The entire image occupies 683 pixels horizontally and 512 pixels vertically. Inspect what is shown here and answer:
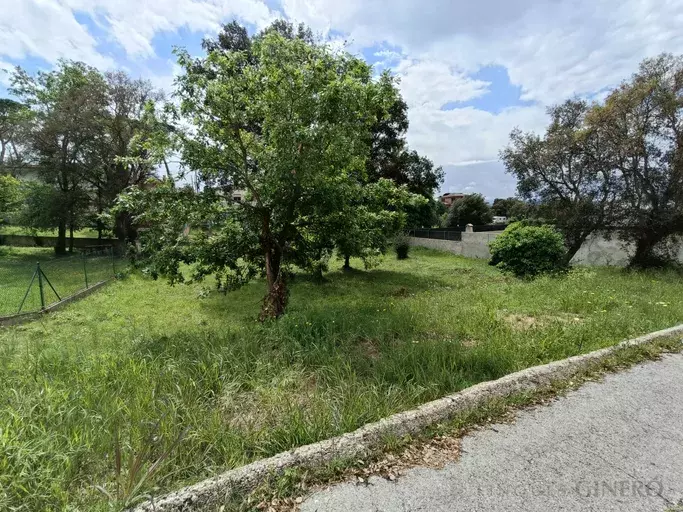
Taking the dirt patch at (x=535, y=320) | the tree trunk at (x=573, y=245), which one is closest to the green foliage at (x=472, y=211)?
the tree trunk at (x=573, y=245)

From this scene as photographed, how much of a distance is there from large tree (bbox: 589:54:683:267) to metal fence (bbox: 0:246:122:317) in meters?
15.4

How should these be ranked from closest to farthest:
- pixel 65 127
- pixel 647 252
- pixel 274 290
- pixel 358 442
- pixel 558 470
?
pixel 558 470 < pixel 358 442 < pixel 274 290 < pixel 647 252 < pixel 65 127

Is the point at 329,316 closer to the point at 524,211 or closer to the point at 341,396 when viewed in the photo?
the point at 341,396

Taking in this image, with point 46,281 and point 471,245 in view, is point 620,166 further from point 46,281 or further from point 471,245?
point 46,281

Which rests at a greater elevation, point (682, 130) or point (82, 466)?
point (682, 130)

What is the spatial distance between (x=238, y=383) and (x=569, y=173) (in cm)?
1240

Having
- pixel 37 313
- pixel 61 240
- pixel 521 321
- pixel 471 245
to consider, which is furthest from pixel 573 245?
pixel 61 240

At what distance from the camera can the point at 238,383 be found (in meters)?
2.74

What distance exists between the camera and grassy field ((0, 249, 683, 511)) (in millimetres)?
1820

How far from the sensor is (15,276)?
11805mm

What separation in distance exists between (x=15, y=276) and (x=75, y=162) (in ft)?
27.8

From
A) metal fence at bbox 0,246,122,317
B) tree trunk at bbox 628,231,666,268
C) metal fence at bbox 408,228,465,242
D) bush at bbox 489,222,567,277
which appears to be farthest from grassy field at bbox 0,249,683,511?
metal fence at bbox 408,228,465,242

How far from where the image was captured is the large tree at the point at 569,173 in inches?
419

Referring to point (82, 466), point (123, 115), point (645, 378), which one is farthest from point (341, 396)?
point (123, 115)
